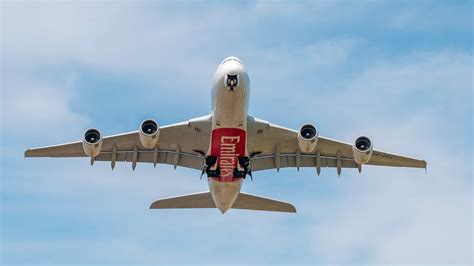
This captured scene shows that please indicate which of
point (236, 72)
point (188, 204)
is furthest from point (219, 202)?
point (236, 72)

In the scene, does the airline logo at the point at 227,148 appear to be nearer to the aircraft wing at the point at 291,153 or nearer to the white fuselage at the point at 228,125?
the white fuselage at the point at 228,125

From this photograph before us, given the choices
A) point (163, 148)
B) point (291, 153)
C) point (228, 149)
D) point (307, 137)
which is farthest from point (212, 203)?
point (307, 137)

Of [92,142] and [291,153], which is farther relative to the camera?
[291,153]

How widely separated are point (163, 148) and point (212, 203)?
310 cm

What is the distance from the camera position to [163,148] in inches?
1406

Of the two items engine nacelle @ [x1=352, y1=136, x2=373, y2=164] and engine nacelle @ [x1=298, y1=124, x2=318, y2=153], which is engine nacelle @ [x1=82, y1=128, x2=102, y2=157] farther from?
engine nacelle @ [x1=352, y1=136, x2=373, y2=164]

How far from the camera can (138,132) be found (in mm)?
34031

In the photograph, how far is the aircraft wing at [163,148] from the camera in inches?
1325

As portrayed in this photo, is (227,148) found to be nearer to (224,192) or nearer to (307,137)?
(224,192)

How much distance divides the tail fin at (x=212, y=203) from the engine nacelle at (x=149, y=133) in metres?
3.91

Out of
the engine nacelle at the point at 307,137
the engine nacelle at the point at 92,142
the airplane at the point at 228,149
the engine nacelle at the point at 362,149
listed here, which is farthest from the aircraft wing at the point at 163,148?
the engine nacelle at the point at 362,149

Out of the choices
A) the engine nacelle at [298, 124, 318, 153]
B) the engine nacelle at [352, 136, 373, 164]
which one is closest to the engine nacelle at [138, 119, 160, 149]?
the engine nacelle at [298, 124, 318, 153]

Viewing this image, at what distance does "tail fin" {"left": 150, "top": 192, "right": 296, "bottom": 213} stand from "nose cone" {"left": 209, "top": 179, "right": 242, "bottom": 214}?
130 cm

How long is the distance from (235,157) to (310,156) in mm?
4968
